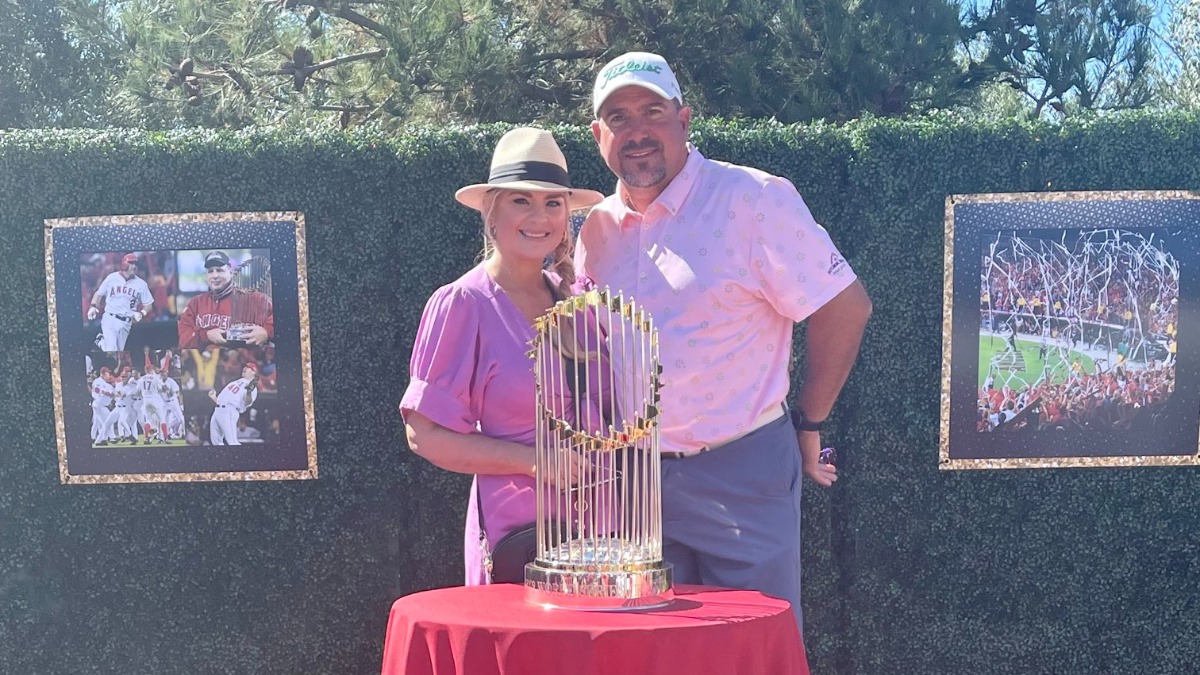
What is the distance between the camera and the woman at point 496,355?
2.80 metres

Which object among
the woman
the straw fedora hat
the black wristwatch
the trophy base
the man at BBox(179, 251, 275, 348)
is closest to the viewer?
the trophy base

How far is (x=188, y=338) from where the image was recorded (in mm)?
4762

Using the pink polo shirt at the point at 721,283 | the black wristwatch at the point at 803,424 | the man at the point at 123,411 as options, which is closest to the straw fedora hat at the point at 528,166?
the pink polo shirt at the point at 721,283

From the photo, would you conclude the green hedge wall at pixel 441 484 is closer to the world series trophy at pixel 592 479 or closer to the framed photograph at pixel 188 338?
the framed photograph at pixel 188 338

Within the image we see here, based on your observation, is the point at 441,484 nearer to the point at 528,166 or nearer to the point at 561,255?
the point at 561,255

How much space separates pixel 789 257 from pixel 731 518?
66 centimetres

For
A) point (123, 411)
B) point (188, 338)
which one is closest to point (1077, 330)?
point (188, 338)

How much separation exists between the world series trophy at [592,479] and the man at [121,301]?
98.8 inches

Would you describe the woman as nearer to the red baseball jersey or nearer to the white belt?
the white belt

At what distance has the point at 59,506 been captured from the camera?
490cm

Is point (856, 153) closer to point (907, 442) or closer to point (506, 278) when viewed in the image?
point (907, 442)

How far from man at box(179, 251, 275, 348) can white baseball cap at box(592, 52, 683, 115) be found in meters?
2.15

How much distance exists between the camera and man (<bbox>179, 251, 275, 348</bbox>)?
474 centimetres

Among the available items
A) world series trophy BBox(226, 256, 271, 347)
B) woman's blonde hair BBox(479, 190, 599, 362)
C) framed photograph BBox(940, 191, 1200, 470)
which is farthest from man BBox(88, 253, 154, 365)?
framed photograph BBox(940, 191, 1200, 470)
